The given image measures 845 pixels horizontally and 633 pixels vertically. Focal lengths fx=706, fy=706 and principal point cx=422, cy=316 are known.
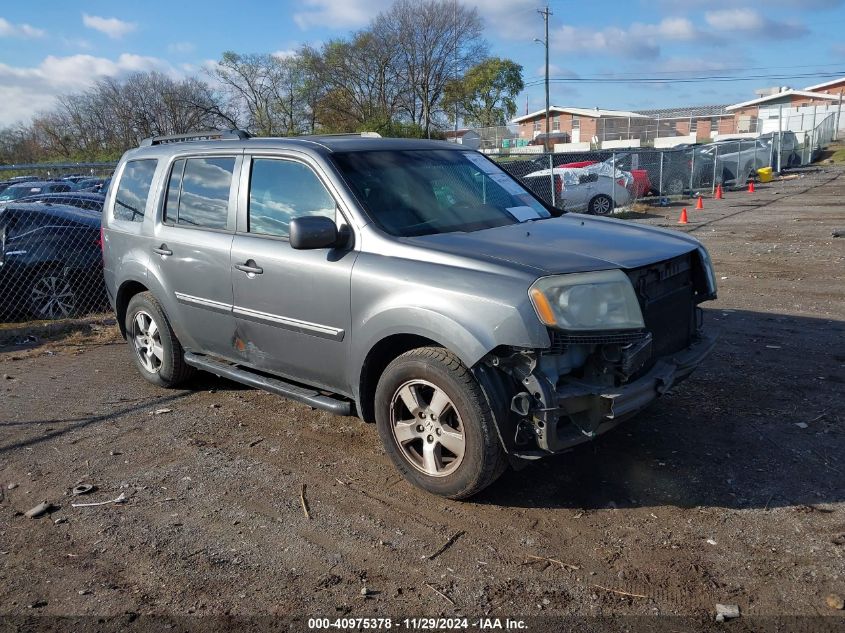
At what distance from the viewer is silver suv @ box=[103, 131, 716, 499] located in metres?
3.49

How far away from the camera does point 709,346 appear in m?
4.40

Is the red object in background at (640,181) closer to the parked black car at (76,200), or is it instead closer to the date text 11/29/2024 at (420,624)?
the parked black car at (76,200)

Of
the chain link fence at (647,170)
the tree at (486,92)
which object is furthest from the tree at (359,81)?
the chain link fence at (647,170)

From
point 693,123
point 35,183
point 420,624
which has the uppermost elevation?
point 693,123

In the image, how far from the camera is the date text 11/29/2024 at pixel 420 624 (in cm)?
288

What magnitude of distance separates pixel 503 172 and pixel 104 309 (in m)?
6.51

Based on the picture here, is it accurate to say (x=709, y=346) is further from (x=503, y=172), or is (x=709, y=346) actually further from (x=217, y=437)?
A: (x=217, y=437)

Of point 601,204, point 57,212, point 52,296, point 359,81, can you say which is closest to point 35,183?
point 57,212

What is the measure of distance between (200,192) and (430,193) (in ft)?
6.01

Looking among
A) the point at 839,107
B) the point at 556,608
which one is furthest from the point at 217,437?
the point at 839,107

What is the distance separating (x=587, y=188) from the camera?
59.1 ft

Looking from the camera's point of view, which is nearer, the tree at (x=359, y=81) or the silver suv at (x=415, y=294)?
the silver suv at (x=415, y=294)

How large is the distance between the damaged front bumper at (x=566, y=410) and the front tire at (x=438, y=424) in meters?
0.17

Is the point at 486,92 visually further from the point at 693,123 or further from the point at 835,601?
the point at 835,601
